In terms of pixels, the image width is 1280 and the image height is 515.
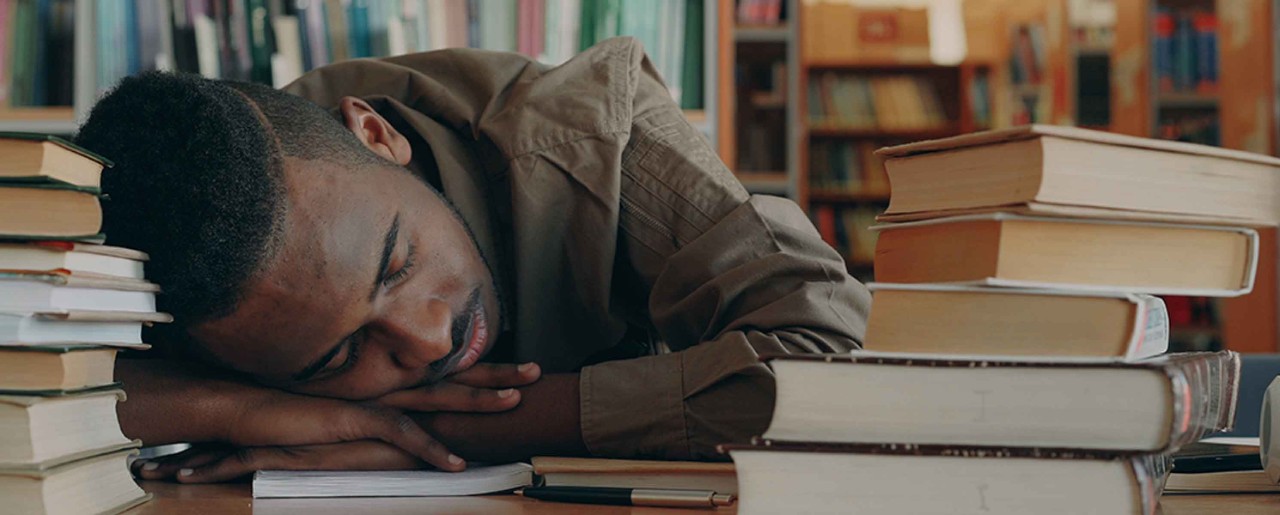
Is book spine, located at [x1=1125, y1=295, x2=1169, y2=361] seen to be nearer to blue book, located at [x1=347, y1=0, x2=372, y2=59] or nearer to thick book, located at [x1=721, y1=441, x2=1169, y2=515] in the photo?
thick book, located at [x1=721, y1=441, x2=1169, y2=515]

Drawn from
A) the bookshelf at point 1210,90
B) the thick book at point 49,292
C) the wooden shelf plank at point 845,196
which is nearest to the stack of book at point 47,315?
the thick book at point 49,292

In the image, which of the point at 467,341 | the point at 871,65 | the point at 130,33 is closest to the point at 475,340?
the point at 467,341

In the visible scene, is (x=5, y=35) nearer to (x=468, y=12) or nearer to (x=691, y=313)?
(x=468, y=12)

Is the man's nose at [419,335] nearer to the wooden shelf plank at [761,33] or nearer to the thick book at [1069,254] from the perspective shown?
the thick book at [1069,254]

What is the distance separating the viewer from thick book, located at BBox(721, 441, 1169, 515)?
0.63 m

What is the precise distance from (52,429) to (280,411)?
0.36 metres

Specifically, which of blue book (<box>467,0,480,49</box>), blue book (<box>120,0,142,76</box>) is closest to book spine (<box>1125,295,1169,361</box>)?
blue book (<box>467,0,480,49</box>)

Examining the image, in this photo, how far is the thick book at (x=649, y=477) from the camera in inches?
34.6

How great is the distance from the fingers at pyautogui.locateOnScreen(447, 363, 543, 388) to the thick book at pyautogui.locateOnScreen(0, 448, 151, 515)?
1.04 ft

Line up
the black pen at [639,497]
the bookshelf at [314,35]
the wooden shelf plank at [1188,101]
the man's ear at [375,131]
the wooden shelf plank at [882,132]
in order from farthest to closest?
the wooden shelf plank at [882,132], the wooden shelf plank at [1188,101], the bookshelf at [314,35], the man's ear at [375,131], the black pen at [639,497]

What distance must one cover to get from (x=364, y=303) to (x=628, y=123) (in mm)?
400

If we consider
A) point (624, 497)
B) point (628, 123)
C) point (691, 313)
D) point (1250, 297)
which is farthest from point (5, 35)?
point (1250, 297)

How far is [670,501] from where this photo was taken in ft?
2.72

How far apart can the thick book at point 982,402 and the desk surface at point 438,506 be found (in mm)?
159
